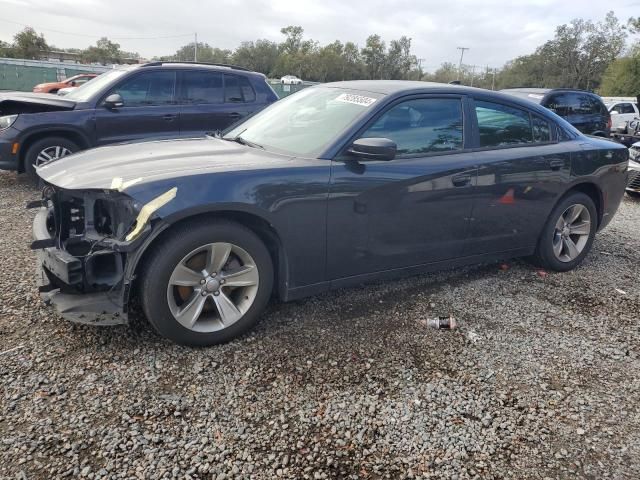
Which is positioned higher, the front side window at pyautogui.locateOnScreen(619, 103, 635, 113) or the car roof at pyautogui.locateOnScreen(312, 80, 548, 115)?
the front side window at pyautogui.locateOnScreen(619, 103, 635, 113)

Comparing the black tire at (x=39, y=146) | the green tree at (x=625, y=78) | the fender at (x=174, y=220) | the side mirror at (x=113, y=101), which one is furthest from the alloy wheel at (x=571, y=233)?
the green tree at (x=625, y=78)

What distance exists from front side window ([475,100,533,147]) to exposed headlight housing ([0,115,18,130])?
19.3ft

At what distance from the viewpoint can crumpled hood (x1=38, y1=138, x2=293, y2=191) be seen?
275 cm

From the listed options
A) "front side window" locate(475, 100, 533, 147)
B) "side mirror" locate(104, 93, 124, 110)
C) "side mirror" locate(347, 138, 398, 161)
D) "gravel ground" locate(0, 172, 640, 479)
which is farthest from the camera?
"side mirror" locate(104, 93, 124, 110)

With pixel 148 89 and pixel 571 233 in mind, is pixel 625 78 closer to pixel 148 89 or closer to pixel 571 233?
pixel 571 233

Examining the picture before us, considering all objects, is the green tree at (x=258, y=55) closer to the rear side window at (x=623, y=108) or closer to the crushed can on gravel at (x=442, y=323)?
the rear side window at (x=623, y=108)

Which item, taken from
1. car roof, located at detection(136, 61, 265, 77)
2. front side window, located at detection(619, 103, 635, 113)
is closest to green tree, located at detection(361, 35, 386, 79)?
front side window, located at detection(619, 103, 635, 113)

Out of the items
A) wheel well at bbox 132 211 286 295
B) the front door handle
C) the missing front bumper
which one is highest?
the front door handle

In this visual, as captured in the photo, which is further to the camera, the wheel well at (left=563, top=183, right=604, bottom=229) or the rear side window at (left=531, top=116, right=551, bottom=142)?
the wheel well at (left=563, top=183, right=604, bottom=229)

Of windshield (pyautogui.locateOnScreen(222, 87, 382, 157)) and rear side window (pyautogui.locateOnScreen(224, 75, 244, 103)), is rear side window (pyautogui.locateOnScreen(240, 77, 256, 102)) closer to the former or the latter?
rear side window (pyautogui.locateOnScreen(224, 75, 244, 103))

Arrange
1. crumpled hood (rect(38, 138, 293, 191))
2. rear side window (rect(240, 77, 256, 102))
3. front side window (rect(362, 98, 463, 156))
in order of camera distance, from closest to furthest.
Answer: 1. crumpled hood (rect(38, 138, 293, 191))
2. front side window (rect(362, 98, 463, 156))
3. rear side window (rect(240, 77, 256, 102))

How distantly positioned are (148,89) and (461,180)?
499 centimetres

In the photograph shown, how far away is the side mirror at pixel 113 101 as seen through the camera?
6414 millimetres

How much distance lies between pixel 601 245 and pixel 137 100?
631 centimetres
